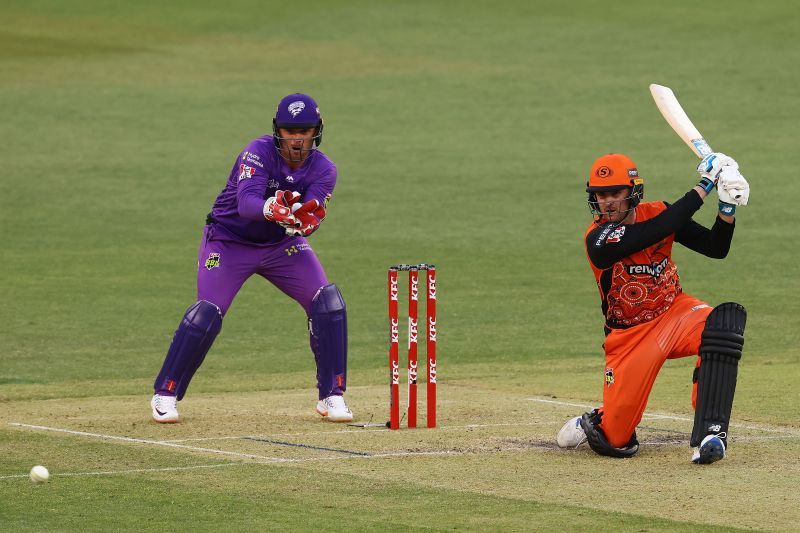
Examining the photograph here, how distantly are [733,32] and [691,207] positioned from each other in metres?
27.2

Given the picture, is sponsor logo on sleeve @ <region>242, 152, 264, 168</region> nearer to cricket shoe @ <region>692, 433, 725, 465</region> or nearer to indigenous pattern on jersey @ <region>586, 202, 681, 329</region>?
indigenous pattern on jersey @ <region>586, 202, 681, 329</region>

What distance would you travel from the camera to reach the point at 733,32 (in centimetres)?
3509

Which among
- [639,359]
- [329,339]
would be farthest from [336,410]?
[639,359]

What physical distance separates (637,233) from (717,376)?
3.03ft

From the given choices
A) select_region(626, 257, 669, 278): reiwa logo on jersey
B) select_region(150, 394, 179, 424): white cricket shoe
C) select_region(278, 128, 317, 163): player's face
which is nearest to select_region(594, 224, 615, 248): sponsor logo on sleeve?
select_region(626, 257, 669, 278): reiwa logo on jersey

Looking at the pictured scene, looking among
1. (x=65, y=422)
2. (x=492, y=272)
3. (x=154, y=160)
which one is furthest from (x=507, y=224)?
(x=65, y=422)

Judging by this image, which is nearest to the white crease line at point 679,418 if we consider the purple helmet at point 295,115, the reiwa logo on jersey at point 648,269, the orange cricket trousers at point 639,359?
the orange cricket trousers at point 639,359

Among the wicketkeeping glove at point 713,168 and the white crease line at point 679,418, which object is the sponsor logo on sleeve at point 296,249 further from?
the wicketkeeping glove at point 713,168

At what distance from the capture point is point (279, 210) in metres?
9.84

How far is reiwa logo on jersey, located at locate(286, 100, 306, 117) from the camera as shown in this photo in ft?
33.6

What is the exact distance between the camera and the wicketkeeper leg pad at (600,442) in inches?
359

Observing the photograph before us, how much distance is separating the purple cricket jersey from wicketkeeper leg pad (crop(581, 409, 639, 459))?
7.57 ft

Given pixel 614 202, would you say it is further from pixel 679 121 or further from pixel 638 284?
pixel 679 121

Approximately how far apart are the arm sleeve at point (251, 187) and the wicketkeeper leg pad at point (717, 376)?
2944 mm
